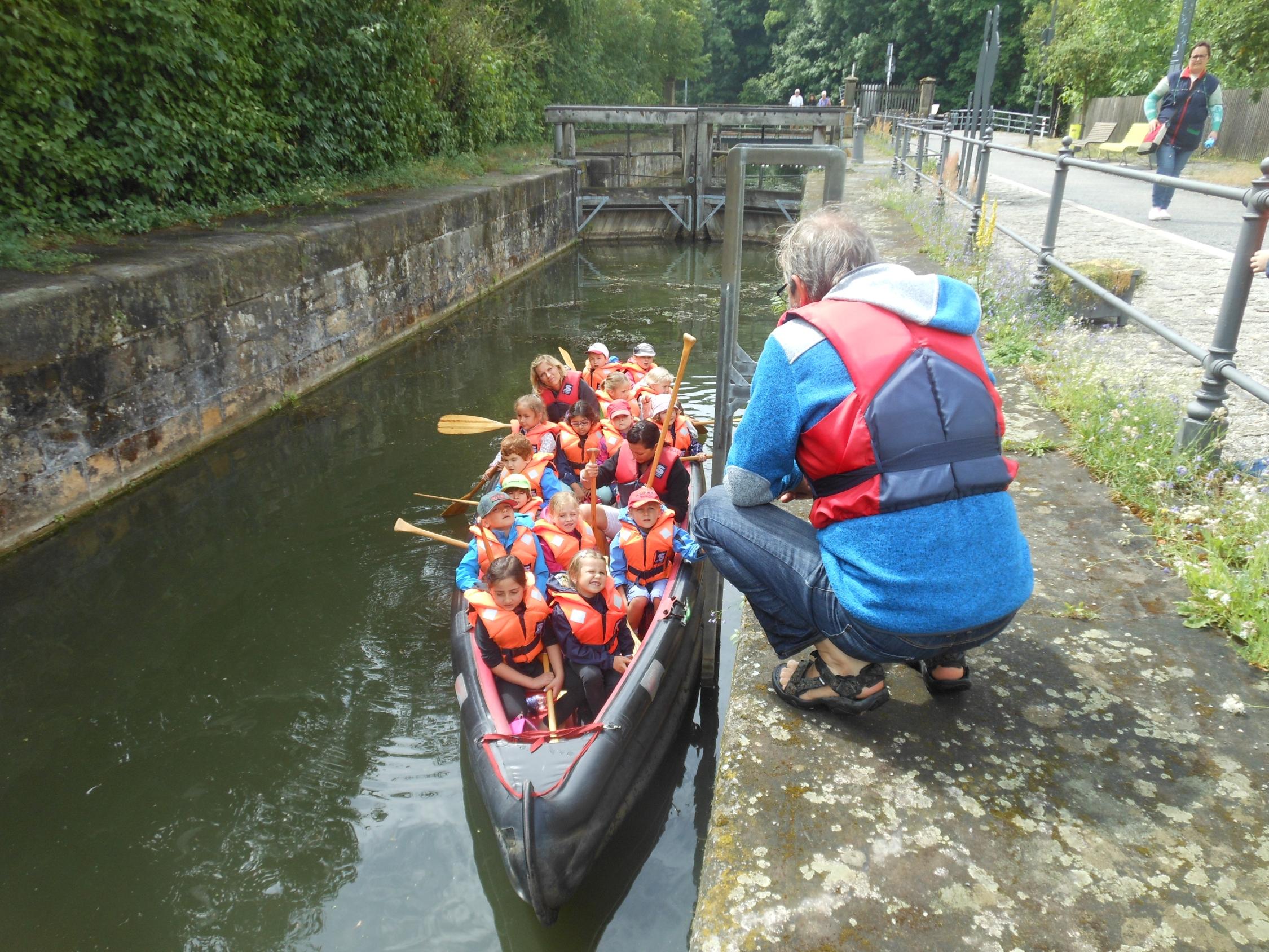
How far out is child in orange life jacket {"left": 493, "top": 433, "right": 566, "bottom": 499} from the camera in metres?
5.06

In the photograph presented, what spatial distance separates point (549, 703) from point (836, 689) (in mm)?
1677

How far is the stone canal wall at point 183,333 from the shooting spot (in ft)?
17.7

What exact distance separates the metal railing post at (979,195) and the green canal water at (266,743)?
445 cm

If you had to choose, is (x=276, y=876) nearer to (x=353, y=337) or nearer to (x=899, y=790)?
(x=899, y=790)

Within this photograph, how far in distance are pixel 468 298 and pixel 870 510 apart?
433 inches

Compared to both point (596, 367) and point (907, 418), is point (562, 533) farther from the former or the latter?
point (596, 367)

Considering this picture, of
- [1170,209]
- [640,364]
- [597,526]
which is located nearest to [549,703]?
[597,526]

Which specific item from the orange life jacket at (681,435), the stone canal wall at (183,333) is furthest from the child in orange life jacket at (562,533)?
the stone canal wall at (183,333)

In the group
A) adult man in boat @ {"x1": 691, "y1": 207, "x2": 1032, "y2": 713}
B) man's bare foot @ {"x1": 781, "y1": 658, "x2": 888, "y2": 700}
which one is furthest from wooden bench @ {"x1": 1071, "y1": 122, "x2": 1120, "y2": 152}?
man's bare foot @ {"x1": 781, "y1": 658, "x2": 888, "y2": 700}

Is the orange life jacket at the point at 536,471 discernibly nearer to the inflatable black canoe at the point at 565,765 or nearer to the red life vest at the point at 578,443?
the red life vest at the point at 578,443

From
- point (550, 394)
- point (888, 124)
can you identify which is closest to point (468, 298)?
point (550, 394)

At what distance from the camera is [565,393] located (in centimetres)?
664

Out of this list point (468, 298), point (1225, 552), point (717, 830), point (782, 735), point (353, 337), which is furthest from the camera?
point (468, 298)

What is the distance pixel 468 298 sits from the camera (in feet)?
40.1
